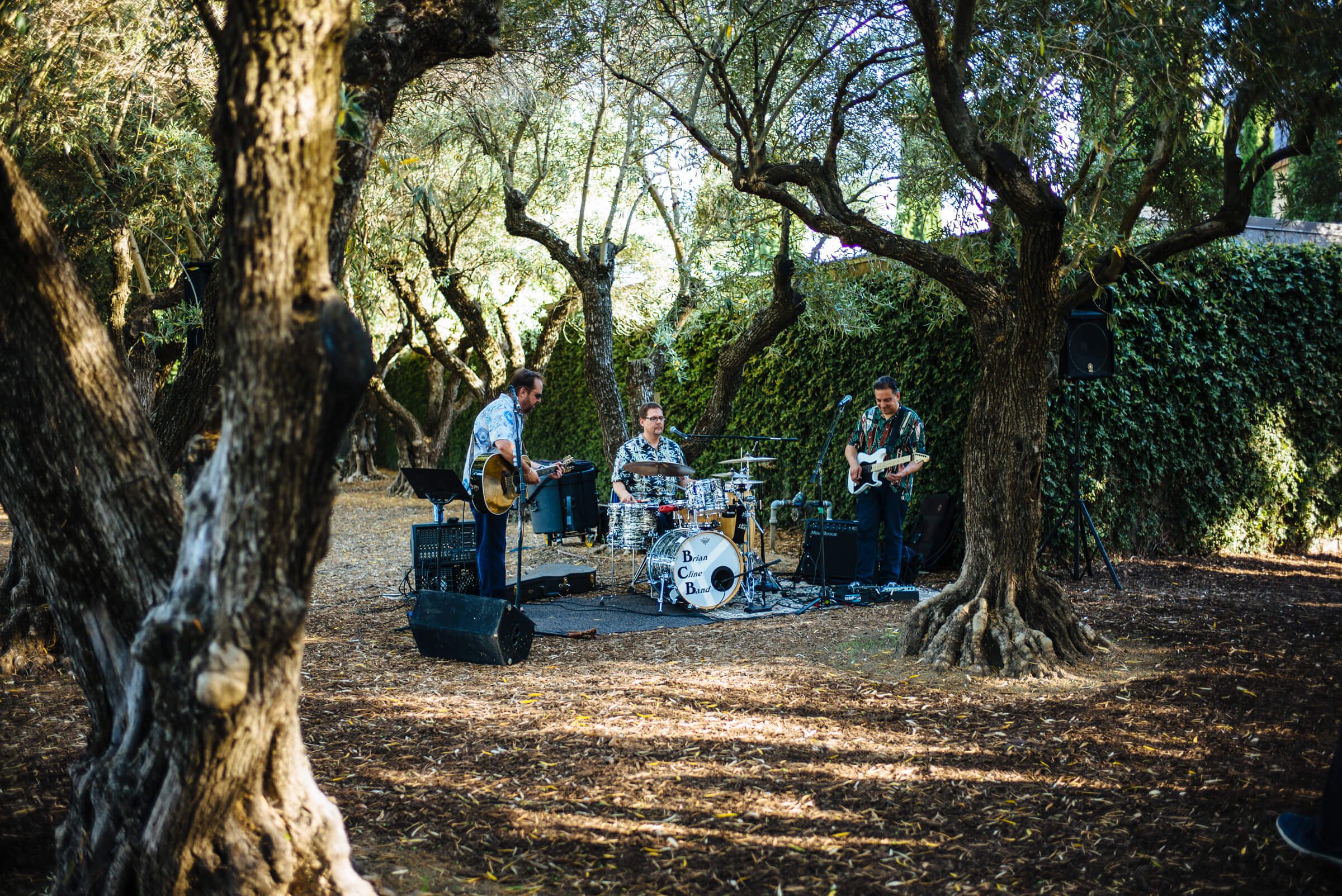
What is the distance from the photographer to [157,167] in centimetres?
955

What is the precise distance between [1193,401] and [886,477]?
3619mm

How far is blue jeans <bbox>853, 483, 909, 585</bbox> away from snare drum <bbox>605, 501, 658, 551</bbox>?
66.5 inches

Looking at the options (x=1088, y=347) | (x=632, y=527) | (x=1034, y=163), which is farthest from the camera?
(x=632, y=527)

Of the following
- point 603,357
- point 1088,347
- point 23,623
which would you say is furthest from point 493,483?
point 1088,347

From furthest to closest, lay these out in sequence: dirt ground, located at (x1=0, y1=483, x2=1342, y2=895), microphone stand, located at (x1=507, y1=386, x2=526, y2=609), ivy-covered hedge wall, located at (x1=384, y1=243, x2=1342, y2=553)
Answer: ivy-covered hedge wall, located at (x1=384, y1=243, x2=1342, y2=553) → microphone stand, located at (x1=507, y1=386, x2=526, y2=609) → dirt ground, located at (x1=0, y1=483, x2=1342, y2=895)

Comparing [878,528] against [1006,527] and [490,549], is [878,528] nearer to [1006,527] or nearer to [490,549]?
[1006,527]

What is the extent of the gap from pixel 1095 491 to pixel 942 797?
20.1ft

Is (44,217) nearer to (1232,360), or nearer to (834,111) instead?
(834,111)

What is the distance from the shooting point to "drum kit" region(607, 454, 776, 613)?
24.7 feet

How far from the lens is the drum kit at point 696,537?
752 cm

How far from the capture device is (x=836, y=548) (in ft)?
27.9

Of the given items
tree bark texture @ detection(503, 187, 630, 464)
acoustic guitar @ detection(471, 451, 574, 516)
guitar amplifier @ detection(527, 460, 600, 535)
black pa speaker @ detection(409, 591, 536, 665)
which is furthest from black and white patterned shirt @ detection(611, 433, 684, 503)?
black pa speaker @ detection(409, 591, 536, 665)

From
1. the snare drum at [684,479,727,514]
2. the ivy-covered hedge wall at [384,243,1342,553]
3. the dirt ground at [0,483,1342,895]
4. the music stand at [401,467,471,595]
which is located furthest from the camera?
the ivy-covered hedge wall at [384,243,1342,553]

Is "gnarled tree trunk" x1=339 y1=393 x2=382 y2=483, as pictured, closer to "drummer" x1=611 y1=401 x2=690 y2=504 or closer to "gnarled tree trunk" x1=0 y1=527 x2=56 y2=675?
"drummer" x1=611 y1=401 x2=690 y2=504
